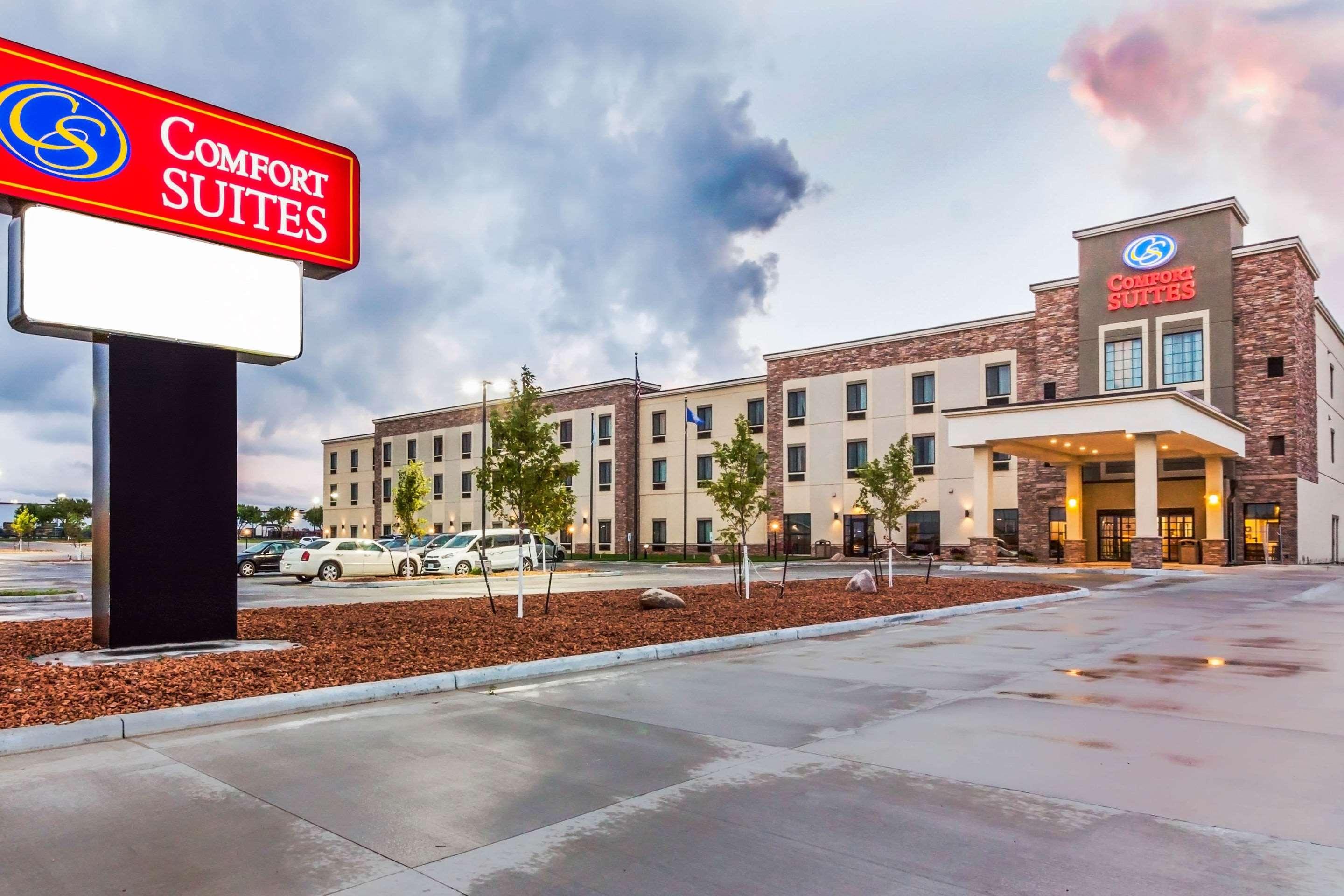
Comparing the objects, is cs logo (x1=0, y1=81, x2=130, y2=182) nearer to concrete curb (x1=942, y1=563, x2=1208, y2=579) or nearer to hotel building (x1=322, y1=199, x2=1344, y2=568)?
hotel building (x1=322, y1=199, x2=1344, y2=568)

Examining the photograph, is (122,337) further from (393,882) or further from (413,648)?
(393,882)

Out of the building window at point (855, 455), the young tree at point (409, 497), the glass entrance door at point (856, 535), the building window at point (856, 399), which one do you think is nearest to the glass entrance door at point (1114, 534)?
the glass entrance door at point (856, 535)

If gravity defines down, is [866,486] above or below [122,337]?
below

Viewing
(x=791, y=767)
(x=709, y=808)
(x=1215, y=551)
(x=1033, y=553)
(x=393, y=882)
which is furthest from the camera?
(x=1033, y=553)

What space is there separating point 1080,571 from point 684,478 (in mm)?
24551

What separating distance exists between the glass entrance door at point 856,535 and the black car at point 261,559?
27.6 metres

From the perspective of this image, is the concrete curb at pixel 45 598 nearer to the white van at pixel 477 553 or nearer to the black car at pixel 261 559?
the black car at pixel 261 559

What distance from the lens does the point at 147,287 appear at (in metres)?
11.0

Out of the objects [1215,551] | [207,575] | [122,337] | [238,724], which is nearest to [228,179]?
[122,337]

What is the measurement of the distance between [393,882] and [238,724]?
14.1 ft

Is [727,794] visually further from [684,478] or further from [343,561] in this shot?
[684,478]

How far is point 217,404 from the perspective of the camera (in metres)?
11.5

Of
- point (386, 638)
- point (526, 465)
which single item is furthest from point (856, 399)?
point (386, 638)

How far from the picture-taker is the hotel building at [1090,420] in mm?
36250
